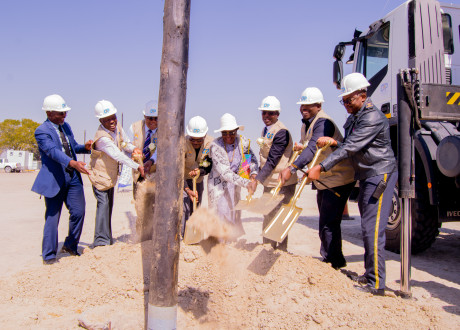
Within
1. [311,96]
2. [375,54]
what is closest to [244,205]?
[311,96]

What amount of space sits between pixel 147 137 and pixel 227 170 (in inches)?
54.1

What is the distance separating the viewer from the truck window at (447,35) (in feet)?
16.4

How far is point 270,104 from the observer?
448 centimetres

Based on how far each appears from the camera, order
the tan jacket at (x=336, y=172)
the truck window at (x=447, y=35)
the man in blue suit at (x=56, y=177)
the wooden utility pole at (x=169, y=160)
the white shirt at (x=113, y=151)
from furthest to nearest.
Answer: the truck window at (x=447, y=35), the white shirt at (x=113, y=151), the man in blue suit at (x=56, y=177), the tan jacket at (x=336, y=172), the wooden utility pole at (x=169, y=160)

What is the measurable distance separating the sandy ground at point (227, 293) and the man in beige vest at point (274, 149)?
805 mm

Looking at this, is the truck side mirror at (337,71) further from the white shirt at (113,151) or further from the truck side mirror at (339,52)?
the white shirt at (113,151)

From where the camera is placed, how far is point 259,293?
130 inches

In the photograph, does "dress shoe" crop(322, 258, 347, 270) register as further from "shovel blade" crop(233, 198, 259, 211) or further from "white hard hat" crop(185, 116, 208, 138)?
"white hard hat" crop(185, 116, 208, 138)

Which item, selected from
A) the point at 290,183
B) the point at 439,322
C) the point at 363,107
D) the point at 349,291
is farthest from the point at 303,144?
the point at 439,322

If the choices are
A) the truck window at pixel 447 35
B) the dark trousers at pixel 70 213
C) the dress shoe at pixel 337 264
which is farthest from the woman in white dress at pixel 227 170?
the truck window at pixel 447 35

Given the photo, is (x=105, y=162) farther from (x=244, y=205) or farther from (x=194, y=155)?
(x=244, y=205)

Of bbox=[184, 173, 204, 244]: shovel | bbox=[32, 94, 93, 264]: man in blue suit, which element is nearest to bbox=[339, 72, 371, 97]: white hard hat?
bbox=[184, 173, 204, 244]: shovel

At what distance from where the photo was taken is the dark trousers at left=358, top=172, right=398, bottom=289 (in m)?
3.33

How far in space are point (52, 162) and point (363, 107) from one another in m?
3.60
